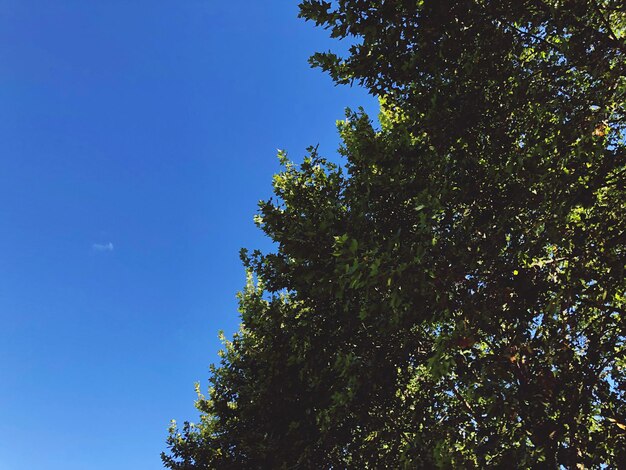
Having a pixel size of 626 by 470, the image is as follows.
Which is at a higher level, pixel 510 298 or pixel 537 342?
pixel 510 298

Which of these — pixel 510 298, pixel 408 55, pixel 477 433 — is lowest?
pixel 477 433

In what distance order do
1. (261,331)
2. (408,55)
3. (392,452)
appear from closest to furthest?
(408,55)
(392,452)
(261,331)

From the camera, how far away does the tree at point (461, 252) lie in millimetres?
6219

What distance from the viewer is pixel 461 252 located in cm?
642

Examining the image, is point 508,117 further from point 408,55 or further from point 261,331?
point 261,331

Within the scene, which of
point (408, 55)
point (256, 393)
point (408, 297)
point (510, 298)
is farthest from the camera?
point (256, 393)

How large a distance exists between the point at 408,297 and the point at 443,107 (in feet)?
12.7

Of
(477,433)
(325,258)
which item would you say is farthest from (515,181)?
(477,433)

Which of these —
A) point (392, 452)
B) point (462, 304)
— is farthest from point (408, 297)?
point (392, 452)

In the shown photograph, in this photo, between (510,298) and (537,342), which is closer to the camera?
(510,298)

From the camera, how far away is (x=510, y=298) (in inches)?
274

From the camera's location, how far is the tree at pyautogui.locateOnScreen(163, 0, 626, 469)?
245 inches

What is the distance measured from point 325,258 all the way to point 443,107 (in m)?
3.82

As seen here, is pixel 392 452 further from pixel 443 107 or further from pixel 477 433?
pixel 443 107
